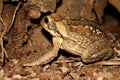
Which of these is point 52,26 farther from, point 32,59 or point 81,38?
point 32,59

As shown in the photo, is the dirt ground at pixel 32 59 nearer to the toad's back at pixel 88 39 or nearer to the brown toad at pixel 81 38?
the brown toad at pixel 81 38

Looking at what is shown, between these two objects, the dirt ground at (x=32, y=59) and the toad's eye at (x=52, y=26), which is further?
the toad's eye at (x=52, y=26)

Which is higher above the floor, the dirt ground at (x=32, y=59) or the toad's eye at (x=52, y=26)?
the toad's eye at (x=52, y=26)

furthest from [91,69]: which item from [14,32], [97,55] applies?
[14,32]

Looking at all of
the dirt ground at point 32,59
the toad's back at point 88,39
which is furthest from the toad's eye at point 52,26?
the dirt ground at point 32,59

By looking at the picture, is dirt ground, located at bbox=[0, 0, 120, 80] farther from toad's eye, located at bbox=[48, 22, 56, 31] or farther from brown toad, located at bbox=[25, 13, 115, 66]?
toad's eye, located at bbox=[48, 22, 56, 31]
